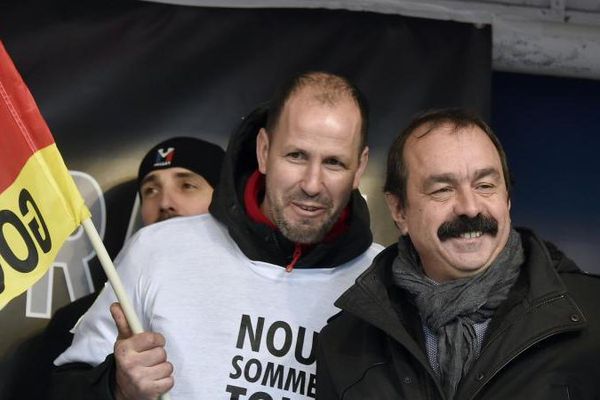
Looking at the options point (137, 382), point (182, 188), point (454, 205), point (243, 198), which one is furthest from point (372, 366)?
point (182, 188)

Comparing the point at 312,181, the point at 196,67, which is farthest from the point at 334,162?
the point at 196,67

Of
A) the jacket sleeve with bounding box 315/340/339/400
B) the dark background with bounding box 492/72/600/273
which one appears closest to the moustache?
the jacket sleeve with bounding box 315/340/339/400

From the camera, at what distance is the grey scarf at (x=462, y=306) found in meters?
1.93

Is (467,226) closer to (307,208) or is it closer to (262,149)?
(307,208)

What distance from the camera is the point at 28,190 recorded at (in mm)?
2127

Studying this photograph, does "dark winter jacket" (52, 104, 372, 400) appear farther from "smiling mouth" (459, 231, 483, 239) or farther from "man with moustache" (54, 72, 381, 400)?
"smiling mouth" (459, 231, 483, 239)

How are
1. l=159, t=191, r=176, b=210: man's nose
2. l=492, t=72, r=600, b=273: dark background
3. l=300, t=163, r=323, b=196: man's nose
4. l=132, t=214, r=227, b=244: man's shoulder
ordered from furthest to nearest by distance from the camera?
l=492, t=72, r=600, b=273: dark background < l=159, t=191, r=176, b=210: man's nose < l=132, t=214, r=227, b=244: man's shoulder < l=300, t=163, r=323, b=196: man's nose

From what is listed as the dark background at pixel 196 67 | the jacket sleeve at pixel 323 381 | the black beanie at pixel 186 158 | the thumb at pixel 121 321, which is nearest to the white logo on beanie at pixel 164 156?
the black beanie at pixel 186 158

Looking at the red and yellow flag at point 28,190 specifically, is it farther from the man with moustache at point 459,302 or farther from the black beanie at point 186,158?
the black beanie at point 186,158

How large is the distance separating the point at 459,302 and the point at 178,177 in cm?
142

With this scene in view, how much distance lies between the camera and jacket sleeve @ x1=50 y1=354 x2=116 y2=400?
228 centimetres

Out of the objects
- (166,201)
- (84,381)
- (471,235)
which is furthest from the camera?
(166,201)

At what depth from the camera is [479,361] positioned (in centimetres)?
188

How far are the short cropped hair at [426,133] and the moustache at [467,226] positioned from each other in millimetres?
134
